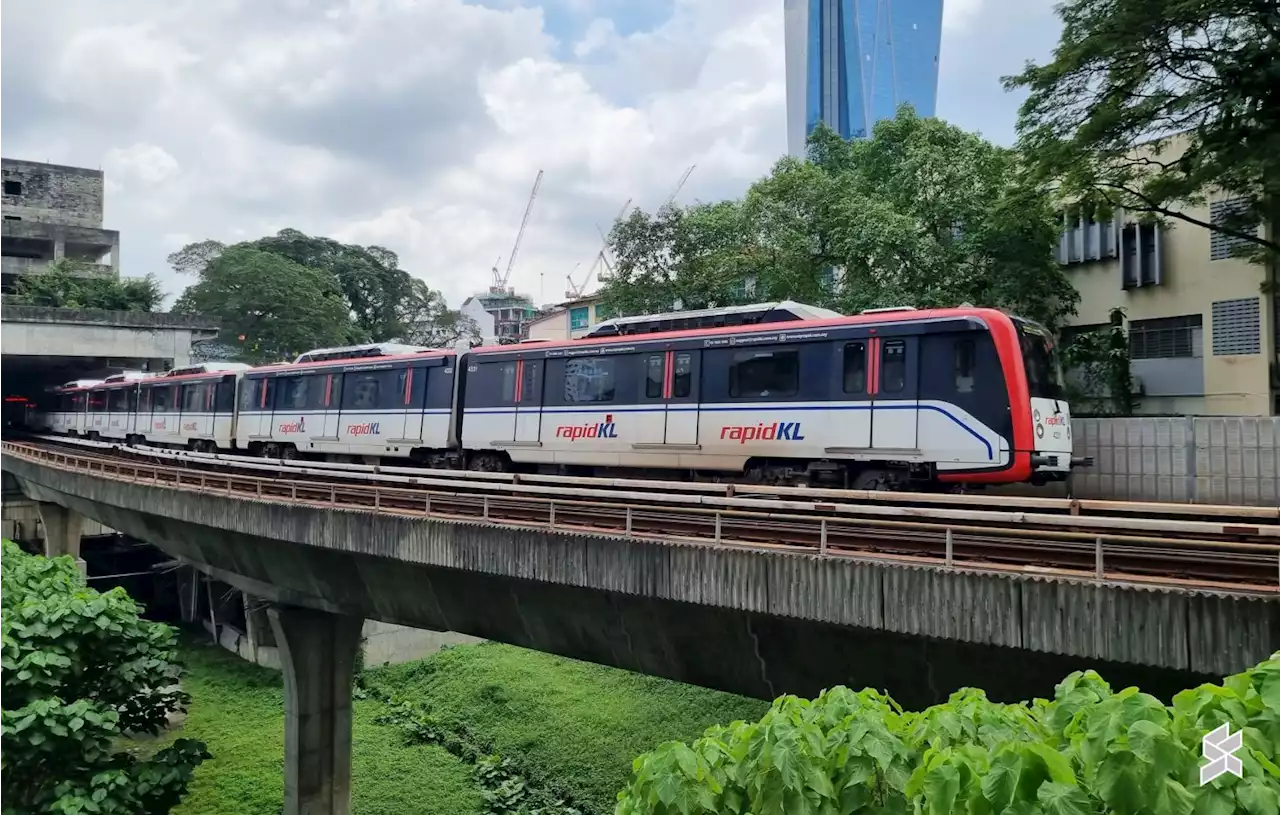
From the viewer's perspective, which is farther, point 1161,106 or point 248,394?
point 248,394

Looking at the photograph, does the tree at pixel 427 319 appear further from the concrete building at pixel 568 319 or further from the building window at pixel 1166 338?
the building window at pixel 1166 338

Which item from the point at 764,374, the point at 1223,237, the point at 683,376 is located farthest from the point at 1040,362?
the point at 1223,237

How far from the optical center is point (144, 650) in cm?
1170

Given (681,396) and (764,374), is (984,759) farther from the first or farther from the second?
(681,396)

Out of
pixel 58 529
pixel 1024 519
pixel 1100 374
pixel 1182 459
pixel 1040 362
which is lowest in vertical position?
pixel 58 529

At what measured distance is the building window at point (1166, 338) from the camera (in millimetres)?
21359

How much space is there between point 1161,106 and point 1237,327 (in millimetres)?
6566

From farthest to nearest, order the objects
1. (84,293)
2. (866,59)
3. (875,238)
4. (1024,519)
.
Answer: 1. (866,59)
2. (84,293)
3. (875,238)
4. (1024,519)

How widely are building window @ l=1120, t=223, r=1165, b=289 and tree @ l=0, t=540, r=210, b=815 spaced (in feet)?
76.8

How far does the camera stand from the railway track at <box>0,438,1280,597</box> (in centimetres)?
687

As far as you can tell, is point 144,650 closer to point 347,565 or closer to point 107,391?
point 347,565

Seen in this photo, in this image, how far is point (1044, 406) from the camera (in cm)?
1086

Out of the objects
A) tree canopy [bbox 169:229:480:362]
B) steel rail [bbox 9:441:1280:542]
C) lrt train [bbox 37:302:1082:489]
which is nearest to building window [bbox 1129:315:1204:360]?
lrt train [bbox 37:302:1082:489]

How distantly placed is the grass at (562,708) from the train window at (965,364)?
498 inches
